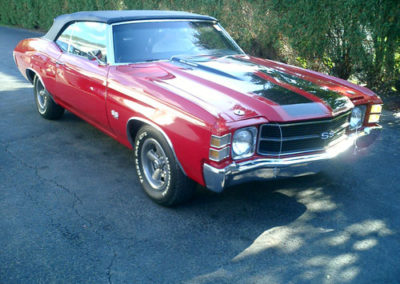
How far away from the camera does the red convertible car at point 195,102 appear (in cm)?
321

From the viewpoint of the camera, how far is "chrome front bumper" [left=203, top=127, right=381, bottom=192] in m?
3.11

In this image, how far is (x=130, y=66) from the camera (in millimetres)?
4203

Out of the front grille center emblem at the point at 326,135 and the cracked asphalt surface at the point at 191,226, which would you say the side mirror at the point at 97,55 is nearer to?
the cracked asphalt surface at the point at 191,226

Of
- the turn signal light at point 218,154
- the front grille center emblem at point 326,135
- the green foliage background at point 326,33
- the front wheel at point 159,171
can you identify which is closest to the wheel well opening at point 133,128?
the front wheel at point 159,171

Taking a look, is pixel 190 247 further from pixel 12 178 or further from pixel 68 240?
pixel 12 178

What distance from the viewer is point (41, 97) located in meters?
6.17

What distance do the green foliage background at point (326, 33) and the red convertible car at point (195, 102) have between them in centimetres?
285

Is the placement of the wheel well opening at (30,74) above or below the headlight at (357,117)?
below

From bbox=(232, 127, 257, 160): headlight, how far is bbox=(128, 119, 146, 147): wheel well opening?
105 cm

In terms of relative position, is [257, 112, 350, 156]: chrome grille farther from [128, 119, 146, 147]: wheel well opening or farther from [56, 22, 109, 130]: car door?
[56, 22, 109, 130]: car door

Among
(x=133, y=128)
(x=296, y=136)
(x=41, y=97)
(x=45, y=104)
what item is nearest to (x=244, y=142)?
(x=296, y=136)

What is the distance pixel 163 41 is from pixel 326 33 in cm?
399

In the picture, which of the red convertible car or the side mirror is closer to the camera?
the red convertible car

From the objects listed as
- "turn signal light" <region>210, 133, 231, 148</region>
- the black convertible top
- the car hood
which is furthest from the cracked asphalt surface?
the black convertible top
